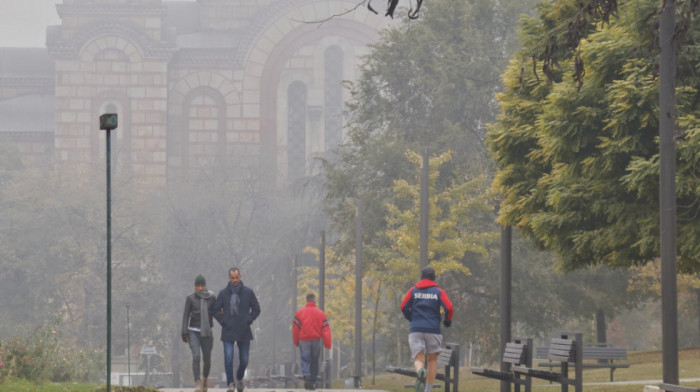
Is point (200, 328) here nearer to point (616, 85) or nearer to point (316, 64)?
point (616, 85)

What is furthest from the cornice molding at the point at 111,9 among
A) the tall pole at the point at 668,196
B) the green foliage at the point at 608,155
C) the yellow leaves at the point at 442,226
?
the tall pole at the point at 668,196

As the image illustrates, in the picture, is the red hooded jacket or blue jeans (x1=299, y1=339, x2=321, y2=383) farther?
blue jeans (x1=299, y1=339, x2=321, y2=383)

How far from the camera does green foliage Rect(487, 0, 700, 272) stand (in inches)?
797

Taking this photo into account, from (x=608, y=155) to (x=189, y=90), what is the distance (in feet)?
271

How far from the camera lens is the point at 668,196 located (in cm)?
1419

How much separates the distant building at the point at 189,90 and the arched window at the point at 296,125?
0.26 feet

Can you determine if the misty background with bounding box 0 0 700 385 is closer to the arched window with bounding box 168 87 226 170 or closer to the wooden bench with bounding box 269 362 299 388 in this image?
the arched window with bounding box 168 87 226 170

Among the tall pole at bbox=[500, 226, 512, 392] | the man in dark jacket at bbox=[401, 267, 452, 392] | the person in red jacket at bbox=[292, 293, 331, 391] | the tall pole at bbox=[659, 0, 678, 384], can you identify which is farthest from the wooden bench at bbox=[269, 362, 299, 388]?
the tall pole at bbox=[659, 0, 678, 384]

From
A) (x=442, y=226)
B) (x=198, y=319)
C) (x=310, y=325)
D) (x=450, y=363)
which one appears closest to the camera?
(x=198, y=319)

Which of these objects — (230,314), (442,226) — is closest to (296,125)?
(442,226)

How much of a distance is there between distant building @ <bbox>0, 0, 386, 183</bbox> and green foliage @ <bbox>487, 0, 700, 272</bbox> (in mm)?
74730

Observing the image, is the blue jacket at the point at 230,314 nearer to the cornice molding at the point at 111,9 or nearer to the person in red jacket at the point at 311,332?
the person in red jacket at the point at 311,332

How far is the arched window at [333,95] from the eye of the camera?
332 feet

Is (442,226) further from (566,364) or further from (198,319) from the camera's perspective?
(198,319)
